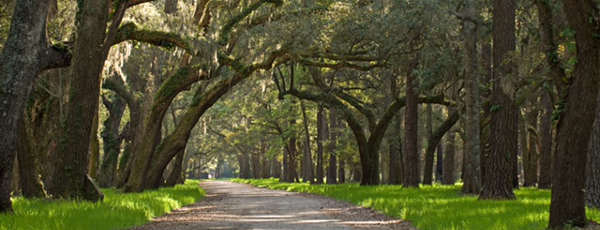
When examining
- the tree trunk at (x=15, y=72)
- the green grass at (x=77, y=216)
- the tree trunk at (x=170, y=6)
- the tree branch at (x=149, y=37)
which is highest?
the tree trunk at (x=170, y=6)

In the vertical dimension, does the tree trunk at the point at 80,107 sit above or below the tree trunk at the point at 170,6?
below

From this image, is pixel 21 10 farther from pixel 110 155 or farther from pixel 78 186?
pixel 110 155

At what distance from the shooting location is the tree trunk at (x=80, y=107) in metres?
12.5

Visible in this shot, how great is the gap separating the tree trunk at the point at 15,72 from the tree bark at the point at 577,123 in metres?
7.92

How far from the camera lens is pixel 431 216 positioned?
1078 centimetres

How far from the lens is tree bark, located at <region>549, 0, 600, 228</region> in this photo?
7.39 meters

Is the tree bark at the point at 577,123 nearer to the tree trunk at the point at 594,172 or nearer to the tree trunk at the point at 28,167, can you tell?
the tree trunk at the point at 594,172

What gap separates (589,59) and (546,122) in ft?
61.4

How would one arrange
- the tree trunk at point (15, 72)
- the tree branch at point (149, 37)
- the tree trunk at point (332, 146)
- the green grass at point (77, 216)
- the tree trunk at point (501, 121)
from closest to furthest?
1. the green grass at point (77, 216)
2. the tree trunk at point (15, 72)
3. the tree trunk at point (501, 121)
4. the tree branch at point (149, 37)
5. the tree trunk at point (332, 146)

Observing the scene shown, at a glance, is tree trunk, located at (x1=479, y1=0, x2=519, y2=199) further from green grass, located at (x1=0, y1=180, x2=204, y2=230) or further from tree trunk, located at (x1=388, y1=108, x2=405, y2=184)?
tree trunk, located at (x1=388, y1=108, x2=405, y2=184)

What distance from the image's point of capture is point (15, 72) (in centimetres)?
912

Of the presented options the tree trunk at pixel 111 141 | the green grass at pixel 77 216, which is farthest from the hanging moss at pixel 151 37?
the tree trunk at pixel 111 141

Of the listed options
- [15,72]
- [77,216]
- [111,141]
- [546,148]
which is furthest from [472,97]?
[111,141]

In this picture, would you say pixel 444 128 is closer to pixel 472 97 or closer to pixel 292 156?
pixel 472 97
